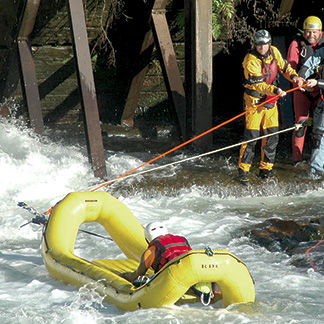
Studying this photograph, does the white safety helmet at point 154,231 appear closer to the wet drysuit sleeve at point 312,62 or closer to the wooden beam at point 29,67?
the wet drysuit sleeve at point 312,62

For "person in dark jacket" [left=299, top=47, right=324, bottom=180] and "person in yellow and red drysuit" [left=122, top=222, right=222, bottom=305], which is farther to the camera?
"person in dark jacket" [left=299, top=47, right=324, bottom=180]

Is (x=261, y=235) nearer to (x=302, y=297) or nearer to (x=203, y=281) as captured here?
(x=302, y=297)

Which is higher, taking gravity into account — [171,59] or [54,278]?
[171,59]

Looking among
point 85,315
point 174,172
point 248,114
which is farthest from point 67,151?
point 85,315

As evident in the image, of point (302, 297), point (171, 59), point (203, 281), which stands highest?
point (171, 59)

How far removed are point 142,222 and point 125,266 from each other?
149 cm

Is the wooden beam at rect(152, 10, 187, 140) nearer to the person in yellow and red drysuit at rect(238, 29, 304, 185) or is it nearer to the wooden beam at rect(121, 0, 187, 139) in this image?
the wooden beam at rect(121, 0, 187, 139)

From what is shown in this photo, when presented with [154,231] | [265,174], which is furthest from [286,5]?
[154,231]

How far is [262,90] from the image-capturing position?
7250 mm

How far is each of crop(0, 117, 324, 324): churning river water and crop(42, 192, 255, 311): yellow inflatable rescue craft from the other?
10 cm

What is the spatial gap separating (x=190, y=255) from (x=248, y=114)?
338 centimetres

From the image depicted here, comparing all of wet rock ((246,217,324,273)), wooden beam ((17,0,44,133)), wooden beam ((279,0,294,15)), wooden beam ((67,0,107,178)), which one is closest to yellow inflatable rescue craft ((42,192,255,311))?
wet rock ((246,217,324,273))

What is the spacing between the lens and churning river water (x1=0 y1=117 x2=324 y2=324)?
188 inches

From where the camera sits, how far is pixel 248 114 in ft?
24.7
